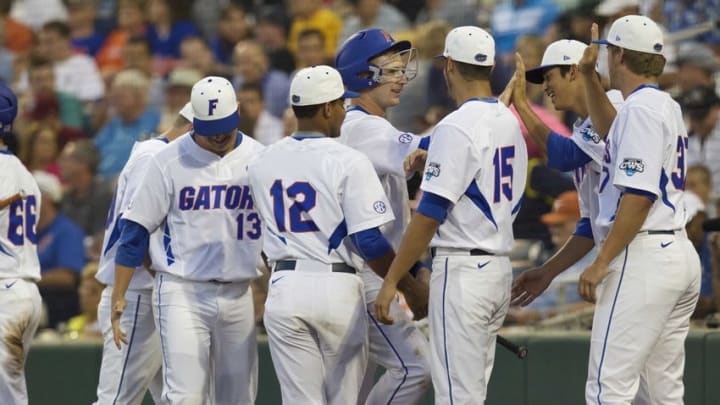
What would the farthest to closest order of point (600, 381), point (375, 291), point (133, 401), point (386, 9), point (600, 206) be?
point (386, 9), point (133, 401), point (375, 291), point (600, 206), point (600, 381)

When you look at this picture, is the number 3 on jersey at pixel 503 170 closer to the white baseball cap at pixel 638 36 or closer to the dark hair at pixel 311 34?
the white baseball cap at pixel 638 36

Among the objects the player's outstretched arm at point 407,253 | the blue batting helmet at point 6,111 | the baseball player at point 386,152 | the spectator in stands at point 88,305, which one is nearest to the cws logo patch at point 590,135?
the baseball player at point 386,152

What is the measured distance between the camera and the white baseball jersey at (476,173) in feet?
17.7

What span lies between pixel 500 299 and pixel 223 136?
1530mm

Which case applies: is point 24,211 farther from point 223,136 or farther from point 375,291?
point 375,291

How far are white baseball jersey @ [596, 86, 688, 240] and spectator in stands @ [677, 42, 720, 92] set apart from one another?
3.15 metres

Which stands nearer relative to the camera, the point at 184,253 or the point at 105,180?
the point at 184,253

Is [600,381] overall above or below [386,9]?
below

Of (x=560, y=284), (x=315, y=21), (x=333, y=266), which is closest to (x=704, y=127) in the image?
(x=560, y=284)

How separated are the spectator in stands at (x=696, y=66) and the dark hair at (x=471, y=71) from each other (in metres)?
3.24

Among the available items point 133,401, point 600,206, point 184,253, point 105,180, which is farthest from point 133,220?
point 105,180

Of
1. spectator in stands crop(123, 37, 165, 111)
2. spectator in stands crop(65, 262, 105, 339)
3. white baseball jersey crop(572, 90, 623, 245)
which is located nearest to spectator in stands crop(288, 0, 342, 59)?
spectator in stands crop(123, 37, 165, 111)

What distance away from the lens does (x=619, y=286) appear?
17.4ft

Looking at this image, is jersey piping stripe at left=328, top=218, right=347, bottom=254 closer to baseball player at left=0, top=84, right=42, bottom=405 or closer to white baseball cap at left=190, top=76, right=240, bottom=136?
white baseball cap at left=190, top=76, right=240, bottom=136
